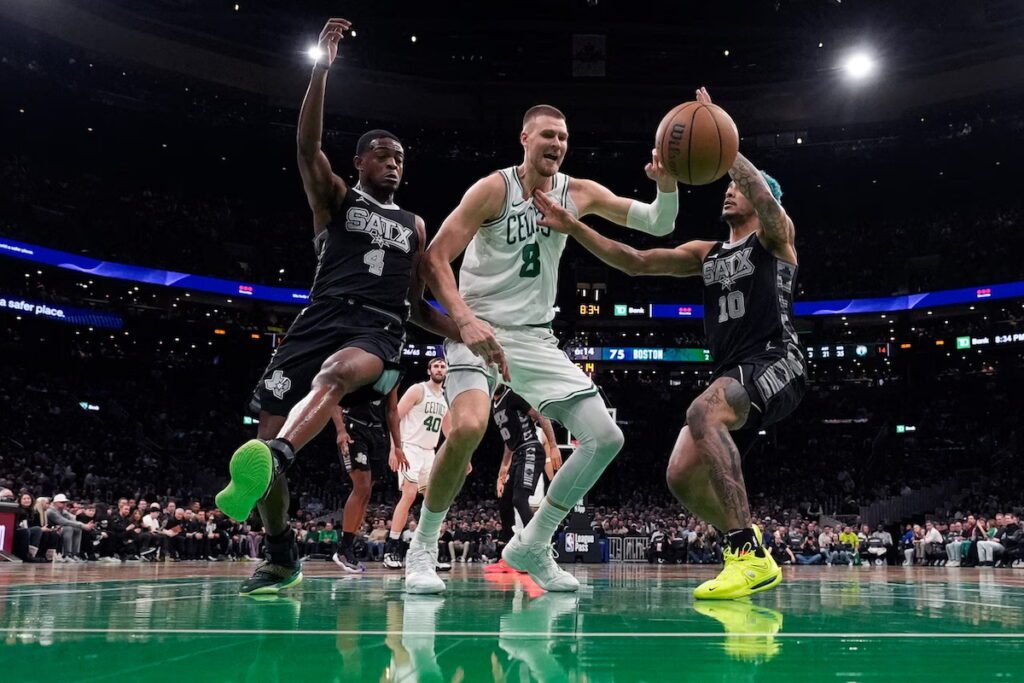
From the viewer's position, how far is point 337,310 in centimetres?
442

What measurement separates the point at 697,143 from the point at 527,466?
13.0 feet

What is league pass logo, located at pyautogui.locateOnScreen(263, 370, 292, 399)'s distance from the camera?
418 cm

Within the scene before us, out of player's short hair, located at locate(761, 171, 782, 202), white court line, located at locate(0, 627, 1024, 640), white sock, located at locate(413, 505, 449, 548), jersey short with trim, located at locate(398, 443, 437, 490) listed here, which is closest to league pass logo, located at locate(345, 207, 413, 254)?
white sock, located at locate(413, 505, 449, 548)

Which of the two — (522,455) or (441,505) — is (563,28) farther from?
(441,505)

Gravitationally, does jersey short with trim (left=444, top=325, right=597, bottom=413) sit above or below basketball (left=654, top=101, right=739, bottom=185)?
below

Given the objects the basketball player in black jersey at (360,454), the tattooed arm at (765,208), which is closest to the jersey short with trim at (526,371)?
the tattooed arm at (765,208)

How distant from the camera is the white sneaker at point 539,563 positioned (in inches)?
182

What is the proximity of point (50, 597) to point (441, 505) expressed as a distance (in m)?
1.80

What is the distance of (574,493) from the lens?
15.6ft

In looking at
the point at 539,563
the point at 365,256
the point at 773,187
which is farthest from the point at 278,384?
the point at 773,187

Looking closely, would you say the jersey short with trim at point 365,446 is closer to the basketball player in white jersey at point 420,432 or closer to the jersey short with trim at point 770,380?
the basketball player in white jersey at point 420,432

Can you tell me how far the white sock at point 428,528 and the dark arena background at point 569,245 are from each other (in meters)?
13.0

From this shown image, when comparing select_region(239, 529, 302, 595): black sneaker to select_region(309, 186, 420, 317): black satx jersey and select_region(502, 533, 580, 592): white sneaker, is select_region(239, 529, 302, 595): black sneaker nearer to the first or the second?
select_region(502, 533, 580, 592): white sneaker

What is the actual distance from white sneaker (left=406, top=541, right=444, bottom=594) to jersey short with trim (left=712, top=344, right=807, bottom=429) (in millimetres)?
1745
